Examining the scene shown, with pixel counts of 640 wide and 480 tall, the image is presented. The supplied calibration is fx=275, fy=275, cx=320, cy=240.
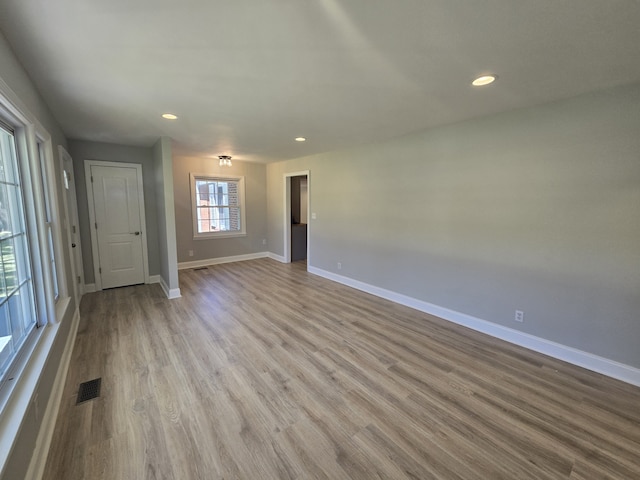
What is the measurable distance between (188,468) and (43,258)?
6.29 ft

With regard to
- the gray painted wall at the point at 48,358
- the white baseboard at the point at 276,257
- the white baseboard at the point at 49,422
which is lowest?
the white baseboard at the point at 49,422

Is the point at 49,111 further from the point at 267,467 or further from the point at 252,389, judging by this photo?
the point at 267,467

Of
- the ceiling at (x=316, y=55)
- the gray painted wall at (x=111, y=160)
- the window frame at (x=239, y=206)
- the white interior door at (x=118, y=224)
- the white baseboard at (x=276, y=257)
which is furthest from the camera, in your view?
the white baseboard at (x=276, y=257)

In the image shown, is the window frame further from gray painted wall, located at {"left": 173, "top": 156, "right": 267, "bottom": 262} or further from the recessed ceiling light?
the recessed ceiling light

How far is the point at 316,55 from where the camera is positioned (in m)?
1.77

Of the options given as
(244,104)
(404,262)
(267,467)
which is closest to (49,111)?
(244,104)

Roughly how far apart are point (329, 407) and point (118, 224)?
15.0 feet

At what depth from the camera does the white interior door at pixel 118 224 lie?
4457 millimetres

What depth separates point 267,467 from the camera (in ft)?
5.09

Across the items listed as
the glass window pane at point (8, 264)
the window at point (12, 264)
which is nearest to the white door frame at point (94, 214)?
the window at point (12, 264)

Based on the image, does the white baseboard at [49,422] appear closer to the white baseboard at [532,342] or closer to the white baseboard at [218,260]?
the white baseboard at [218,260]

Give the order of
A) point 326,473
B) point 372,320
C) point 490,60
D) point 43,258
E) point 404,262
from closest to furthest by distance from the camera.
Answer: point 326,473, point 490,60, point 43,258, point 372,320, point 404,262

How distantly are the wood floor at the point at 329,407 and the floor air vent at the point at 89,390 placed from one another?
0.05 metres

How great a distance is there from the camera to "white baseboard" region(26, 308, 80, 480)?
1447 mm
